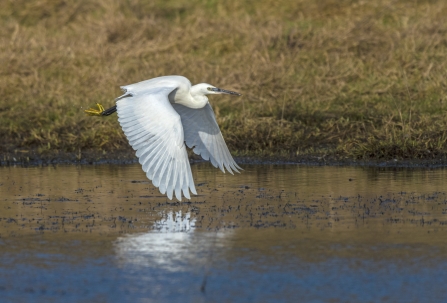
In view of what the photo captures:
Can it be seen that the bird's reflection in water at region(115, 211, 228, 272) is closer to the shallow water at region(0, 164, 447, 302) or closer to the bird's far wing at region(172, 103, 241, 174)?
the shallow water at region(0, 164, 447, 302)

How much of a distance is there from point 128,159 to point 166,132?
10.5 ft

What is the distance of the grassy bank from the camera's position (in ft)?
31.5

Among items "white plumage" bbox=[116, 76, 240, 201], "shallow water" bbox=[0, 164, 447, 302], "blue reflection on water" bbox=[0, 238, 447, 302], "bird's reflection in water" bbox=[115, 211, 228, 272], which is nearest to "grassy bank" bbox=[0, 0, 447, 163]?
"shallow water" bbox=[0, 164, 447, 302]

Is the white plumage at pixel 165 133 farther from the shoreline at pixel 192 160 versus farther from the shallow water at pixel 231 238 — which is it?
the shoreline at pixel 192 160

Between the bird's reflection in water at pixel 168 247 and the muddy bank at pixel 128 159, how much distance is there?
297cm

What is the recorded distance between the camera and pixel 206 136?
7.42 meters

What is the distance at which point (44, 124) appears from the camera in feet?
33.7

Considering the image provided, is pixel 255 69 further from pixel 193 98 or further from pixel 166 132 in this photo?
pixel 166 132

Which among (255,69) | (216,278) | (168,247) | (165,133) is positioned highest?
(255,69)

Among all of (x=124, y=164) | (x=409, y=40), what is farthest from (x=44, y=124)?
(x=409, y=40)

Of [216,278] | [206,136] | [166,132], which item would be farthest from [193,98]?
[216,278]

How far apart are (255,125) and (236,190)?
2023mm

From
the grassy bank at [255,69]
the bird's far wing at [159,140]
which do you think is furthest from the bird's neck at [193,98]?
the grassy bank at [255,69]

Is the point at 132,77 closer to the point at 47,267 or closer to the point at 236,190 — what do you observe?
the point at 236,190
